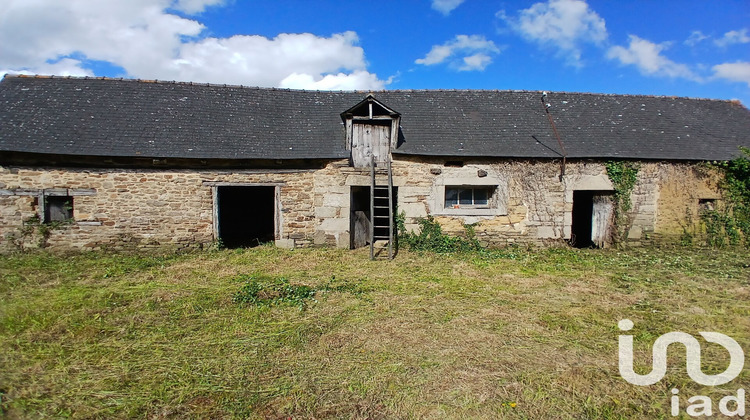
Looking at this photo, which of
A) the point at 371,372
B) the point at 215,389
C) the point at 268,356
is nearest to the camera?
the point at 215,389

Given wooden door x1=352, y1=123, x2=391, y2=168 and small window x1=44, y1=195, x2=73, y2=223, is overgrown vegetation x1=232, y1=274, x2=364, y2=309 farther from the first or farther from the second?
small window x1=44, y1=195, x2=73, y2=223

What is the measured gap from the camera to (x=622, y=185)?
35.2 ft

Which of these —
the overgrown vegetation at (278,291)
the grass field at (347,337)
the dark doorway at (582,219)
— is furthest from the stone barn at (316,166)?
the overgrown vegetation at (278,291)

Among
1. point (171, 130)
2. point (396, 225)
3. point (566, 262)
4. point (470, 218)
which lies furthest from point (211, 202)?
point (566, 262)

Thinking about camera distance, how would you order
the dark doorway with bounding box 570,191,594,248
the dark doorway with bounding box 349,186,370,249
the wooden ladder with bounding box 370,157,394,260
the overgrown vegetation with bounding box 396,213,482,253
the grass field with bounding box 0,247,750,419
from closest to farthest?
the grass field with bounding box 0,247,750,419, the wooden ladder with bounding box 370,157,394,260, the overgrown vegetation with bounding box 396,213,482,253, the dark doorway with bounding box 349,186,370,249, the dark doorway with bounding box 570,191,594,248

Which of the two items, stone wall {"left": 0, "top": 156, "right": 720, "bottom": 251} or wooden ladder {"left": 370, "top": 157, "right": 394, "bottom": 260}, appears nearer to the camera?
stone wall {"left": 0, "top": 156, "right": 720, "bottom": 251}

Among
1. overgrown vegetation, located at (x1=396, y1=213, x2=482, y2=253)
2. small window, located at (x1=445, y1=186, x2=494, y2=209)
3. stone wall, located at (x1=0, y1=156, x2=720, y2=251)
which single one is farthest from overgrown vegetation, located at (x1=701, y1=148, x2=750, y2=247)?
overgrown vegetation, located at (x1=396, y1=213, x2=482, y2=253)

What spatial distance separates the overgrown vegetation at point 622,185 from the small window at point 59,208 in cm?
1438

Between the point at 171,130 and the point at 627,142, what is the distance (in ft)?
43.0

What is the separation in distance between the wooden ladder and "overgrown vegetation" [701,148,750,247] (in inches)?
361

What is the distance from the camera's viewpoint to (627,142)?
36.9ft

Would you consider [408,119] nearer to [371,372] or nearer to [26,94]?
[371,372]

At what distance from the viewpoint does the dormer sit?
10.6 metres

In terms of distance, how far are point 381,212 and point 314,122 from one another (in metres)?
3.49
